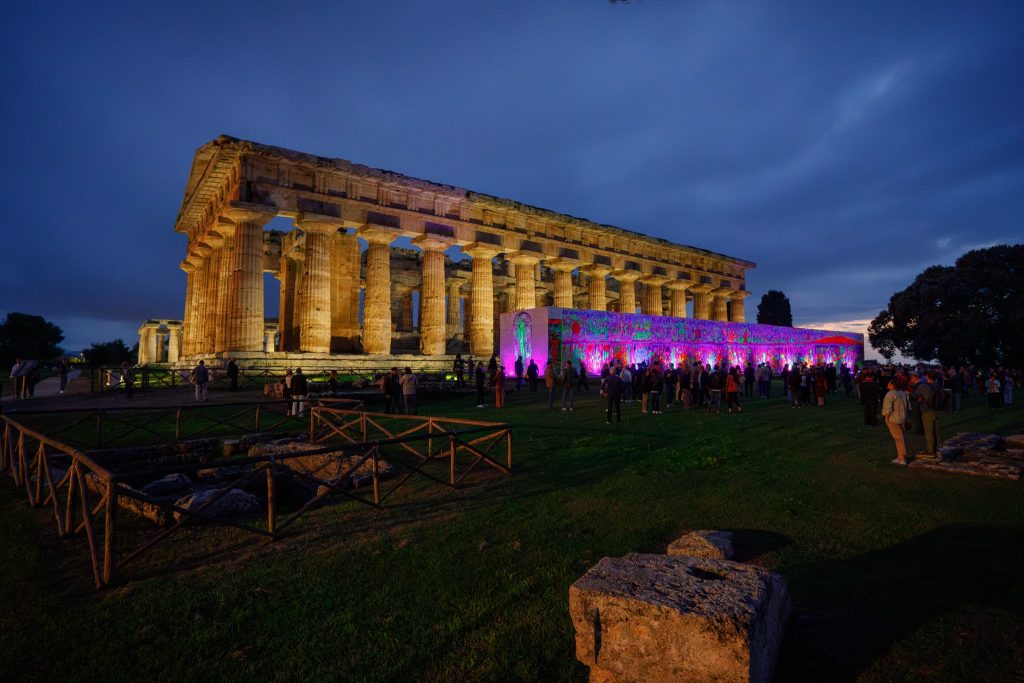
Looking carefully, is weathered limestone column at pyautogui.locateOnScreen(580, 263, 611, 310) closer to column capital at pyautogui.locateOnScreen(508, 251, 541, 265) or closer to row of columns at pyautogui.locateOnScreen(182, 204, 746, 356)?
row of columns at pyautogui.locateOnScreen(182, 204, 746, 356)

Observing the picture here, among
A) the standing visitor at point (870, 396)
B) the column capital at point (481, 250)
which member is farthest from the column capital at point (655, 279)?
the standing visitor at point (870, 396)

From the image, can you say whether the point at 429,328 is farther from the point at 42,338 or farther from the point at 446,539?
the point at 42,338

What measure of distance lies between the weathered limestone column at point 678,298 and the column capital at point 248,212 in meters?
30.4

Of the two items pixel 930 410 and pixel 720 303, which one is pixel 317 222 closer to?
pixel 930 410

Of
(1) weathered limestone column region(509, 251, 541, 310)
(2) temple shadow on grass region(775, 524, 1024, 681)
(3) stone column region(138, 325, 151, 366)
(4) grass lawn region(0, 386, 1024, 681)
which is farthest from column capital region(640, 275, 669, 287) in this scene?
(3) stone column region(138, 325, 151, 366)

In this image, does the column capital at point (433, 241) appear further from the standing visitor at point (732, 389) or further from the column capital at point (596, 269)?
the standing visitor at point (732, 389)

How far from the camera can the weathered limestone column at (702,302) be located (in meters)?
42.7

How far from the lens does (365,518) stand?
566 cm

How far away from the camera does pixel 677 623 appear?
7.79 ft

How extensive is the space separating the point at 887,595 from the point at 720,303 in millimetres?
43811

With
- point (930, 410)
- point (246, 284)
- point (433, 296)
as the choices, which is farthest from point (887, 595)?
point (433, 296)

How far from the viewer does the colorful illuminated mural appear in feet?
77.7

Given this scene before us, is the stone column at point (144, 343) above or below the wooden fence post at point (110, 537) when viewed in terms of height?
above

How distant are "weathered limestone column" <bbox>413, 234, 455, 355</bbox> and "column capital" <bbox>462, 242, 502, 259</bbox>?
151 cm
